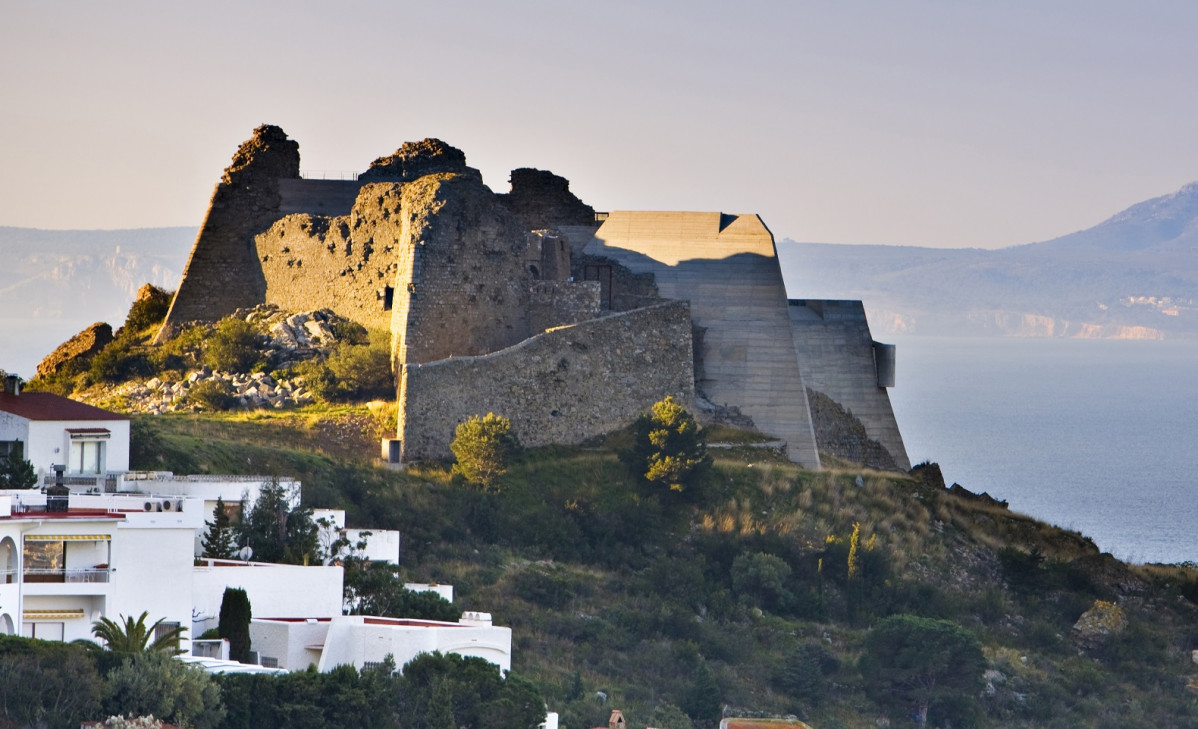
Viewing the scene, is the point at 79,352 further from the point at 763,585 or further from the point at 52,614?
the point at 52,614

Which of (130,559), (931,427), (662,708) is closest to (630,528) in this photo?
(662,708)

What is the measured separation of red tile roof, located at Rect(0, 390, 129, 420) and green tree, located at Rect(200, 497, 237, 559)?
295 centimetres

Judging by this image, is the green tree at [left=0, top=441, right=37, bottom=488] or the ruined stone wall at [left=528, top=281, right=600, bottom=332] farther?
the ruined stone wall at [left=528, top=281, right=600, bottom=332]

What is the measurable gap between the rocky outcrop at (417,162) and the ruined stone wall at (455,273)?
3.83 m

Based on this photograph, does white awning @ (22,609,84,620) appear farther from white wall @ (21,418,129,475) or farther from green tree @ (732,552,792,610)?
green tree @ (732,552,792,610)

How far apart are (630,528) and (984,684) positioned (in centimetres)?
671

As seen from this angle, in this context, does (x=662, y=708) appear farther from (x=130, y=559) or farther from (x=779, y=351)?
(x=779, y=351)

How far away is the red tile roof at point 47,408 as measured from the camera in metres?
35.6

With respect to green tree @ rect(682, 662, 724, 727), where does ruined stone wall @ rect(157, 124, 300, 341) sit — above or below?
above

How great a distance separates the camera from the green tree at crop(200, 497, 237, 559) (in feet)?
111

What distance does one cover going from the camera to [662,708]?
36.3m

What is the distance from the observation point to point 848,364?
51594 mm

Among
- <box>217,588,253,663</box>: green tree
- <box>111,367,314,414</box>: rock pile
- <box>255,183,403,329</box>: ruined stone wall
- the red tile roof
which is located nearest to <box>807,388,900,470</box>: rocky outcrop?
<box>255,183,403,329</box>: ruined stone wall

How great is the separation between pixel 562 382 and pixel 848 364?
32.7 feet
